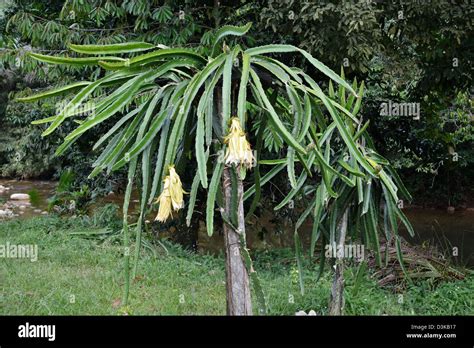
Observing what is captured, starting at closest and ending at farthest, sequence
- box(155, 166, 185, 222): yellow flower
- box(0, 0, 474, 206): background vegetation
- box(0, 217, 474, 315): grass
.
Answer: box(155, 166, 185, 222): yellow flower < box(0, 217, 474, 315): grass < box(0, 0, 474, 206): background vegetation

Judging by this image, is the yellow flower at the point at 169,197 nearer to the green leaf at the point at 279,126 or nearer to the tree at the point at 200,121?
the tree at the point at 200,121

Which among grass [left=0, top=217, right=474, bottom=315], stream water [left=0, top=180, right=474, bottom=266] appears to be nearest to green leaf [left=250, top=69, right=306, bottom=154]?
grass [left=0, top=217, right=474, bottom=315]

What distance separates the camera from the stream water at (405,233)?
827cm

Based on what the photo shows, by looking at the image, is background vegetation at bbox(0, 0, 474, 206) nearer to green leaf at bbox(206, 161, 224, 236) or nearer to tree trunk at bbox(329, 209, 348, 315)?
tree trunk at bbox(329, 209, 348, 315)

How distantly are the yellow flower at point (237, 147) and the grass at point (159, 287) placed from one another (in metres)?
1.65

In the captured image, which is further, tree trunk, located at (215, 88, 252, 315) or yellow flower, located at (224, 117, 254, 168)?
tree trunk, located at (215, 88, 252, 315)

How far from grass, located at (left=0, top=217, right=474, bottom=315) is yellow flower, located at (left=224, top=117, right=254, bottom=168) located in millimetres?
1646

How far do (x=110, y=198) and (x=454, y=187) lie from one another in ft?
19.9

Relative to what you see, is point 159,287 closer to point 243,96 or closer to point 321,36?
point 321,36

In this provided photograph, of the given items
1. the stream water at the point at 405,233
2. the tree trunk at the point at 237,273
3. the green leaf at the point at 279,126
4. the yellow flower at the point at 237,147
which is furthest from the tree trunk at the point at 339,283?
the stream water at the point at 405,233

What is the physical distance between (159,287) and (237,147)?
3.06 meters

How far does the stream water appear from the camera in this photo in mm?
8266

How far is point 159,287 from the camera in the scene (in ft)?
16.4

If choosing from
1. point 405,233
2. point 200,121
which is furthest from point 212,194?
point 405,233
